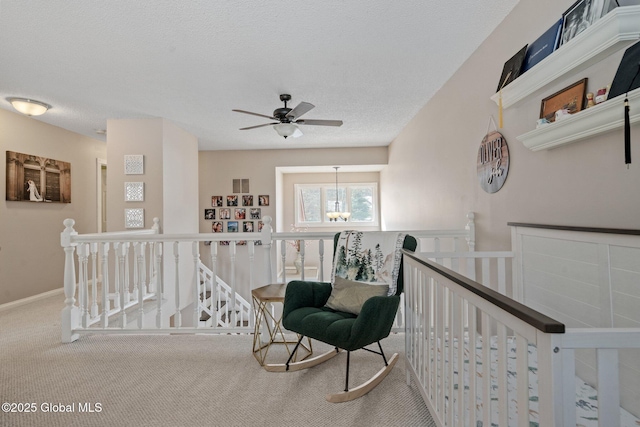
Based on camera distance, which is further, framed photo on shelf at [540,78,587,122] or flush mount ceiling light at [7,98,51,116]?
flush mount ceiling light at [7,98,51,116]

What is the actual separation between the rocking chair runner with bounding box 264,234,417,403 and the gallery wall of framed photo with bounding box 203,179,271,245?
4.04m

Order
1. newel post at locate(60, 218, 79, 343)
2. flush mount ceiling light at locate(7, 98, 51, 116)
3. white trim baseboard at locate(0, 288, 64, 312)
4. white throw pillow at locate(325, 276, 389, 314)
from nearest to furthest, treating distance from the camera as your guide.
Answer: white throw pillow at locate(325, 276, 389, 314), newel post at locate(60, 218, 79, 343), flush mount ceiling light at locate(7, 98, 51, 116), white trim baseboard at locate(0, 288, 64, 312)

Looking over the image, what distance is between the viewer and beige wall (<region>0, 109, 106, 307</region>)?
3.84 m

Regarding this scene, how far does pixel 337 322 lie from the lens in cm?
179

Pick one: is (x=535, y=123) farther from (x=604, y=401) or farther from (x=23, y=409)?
(x=23, y=409)

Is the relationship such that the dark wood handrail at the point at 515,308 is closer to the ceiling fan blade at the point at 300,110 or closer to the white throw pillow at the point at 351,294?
the white throw pillow at the point at 351,294

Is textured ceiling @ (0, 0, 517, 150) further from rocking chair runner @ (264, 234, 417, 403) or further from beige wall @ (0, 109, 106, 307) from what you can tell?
rocking chair runner @ (264, 234, 417, 403)

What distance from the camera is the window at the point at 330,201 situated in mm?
7344

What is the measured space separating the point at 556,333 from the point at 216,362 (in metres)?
2.18

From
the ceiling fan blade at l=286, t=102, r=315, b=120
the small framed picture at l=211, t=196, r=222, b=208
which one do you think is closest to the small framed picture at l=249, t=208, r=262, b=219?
the small framed picture at l=211, t=196, r=222, b=208

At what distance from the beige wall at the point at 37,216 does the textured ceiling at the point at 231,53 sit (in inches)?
→ 19.3

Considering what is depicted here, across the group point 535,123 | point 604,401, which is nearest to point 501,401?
point 604,401

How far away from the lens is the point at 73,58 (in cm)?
258

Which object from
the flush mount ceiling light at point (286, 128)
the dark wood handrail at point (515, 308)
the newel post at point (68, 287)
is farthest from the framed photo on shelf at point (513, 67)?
the newel post at point (68, 287)
